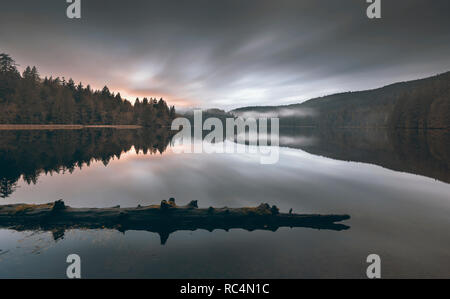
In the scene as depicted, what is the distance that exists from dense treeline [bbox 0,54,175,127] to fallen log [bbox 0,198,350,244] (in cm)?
9489

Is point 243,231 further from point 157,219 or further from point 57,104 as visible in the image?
point 57,104

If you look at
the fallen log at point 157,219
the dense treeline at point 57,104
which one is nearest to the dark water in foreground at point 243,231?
the fallen log at point 157,219

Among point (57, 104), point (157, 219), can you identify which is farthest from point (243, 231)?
point (57, 104)

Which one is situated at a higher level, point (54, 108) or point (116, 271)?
point (54, 108)

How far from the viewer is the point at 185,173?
986 inches

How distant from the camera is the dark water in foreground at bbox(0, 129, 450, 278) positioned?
8031 millimetres

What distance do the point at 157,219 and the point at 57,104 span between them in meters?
108

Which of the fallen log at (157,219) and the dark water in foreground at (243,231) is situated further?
the fallen log at (157,219)

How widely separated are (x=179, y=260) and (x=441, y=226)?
1440 centimetres

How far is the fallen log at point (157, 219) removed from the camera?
11.0 metres

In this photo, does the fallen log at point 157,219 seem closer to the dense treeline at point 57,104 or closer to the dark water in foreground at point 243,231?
the dark water in foreground at point 243,231

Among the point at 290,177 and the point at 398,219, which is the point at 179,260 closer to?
the point at 398,219

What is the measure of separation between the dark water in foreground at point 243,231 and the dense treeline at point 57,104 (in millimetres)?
74859
